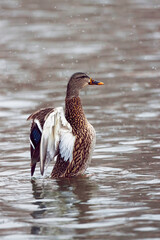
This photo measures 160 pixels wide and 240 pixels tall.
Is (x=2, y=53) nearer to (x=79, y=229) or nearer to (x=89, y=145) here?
(x=89, y=145)

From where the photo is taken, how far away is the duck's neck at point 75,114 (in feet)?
27.5

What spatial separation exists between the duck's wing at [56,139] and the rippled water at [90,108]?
32cm

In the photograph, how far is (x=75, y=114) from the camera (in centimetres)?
841

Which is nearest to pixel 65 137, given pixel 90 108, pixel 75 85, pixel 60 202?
pixel 75 85

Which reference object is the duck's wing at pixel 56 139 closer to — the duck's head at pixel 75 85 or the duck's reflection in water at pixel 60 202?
the duck's reflection in water at pixel 60 202

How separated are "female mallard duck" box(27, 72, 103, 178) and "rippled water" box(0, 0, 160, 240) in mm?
212

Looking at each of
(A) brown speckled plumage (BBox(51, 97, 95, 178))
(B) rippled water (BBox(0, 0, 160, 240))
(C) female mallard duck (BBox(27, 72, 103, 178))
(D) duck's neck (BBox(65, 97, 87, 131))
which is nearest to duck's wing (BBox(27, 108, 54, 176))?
(C) female mallard duck (BBox(27, 72, 103, 178))

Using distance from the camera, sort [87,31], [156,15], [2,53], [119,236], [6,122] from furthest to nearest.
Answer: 1. [156,15]
2. [87,31]
3. [2,53]
4. [6,122]
5. [119,236]

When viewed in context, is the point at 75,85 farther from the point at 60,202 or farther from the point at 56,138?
the point at 60,202

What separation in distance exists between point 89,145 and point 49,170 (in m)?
0.71

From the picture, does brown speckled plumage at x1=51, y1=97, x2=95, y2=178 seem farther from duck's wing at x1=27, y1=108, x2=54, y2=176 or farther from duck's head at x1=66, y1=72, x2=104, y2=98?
duck's wing at x1=27, y1=108, x2=54, y2=176

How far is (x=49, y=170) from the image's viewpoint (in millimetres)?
8750

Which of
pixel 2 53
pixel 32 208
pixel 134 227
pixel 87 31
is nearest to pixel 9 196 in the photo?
pixel 32 208

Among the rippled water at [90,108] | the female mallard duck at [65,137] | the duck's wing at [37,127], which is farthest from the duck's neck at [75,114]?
the duck's wing at [37,127]
